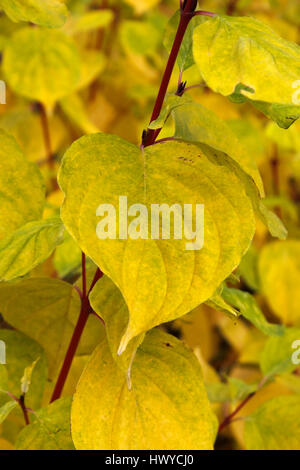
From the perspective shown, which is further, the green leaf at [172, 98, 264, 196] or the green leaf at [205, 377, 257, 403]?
the green leaf at [205, 377, 257, 403]

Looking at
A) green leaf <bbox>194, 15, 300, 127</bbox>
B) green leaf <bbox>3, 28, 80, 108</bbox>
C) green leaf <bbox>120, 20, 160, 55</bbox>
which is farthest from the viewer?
green leaf <bbox>120, 20, 160, 55</bbox>

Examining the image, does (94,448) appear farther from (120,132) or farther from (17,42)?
(120,132)

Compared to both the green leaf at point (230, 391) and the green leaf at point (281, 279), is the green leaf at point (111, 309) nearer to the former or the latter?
the green leaf at point (230, 391)

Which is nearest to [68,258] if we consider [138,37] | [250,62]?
[250,62]

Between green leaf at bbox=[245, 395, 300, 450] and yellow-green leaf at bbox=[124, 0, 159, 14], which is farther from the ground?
yellow-green leaf at bbox=[124, 0, 159, 14]

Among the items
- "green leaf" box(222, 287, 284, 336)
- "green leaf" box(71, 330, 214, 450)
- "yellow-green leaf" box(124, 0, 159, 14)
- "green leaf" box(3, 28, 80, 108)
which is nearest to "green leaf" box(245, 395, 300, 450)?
"green leaf" box(222, 287, 284, 336)

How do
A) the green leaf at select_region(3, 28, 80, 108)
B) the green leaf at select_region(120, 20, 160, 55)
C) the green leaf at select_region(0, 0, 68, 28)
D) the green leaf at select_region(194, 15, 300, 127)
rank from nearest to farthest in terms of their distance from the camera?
the green leaf at select_region(194, 15, 300, 127)
the green leaf at select_region(0, 0, 68, 28)
the green leaf at select_region(3, 28, 80, 108)
the green leaf at select_region(120, 20, 160, 55)

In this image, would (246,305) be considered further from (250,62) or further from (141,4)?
(141,4)

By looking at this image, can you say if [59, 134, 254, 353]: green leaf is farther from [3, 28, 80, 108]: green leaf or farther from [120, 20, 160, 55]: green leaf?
[120, 20, 160, 55]: green leaf
